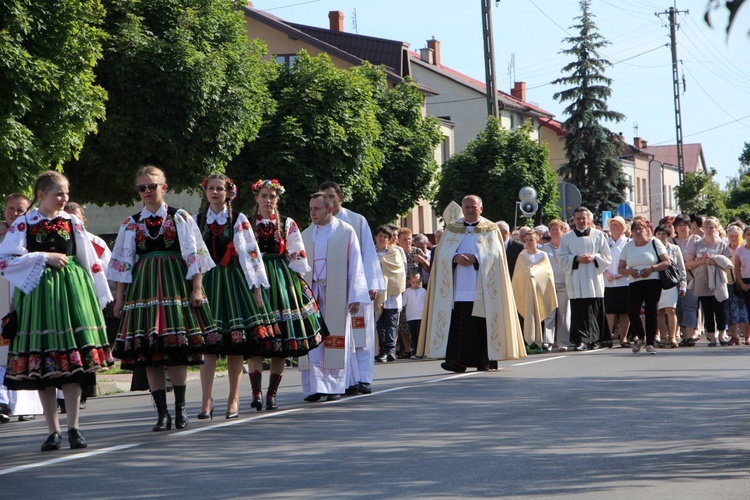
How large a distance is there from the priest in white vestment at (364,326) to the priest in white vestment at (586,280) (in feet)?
25.7

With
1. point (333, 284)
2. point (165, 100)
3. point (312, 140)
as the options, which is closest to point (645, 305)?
point (333, 284)

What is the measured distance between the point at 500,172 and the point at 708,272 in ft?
91.1

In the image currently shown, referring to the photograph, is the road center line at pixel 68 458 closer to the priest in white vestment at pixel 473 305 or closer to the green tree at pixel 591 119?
the priest in white vestment at pixel 473 305

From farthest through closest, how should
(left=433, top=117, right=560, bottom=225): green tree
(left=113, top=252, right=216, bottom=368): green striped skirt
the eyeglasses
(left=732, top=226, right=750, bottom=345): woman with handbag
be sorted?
(left=433, top=117, right=560, bottom=225): green tree < (left=732, top=226, right=750, bottom=345): woman with handbag < the eyeglasses < (left=113, top=252, right=216, bottom=368): green striped skirt

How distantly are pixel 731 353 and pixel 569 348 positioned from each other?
3237mm

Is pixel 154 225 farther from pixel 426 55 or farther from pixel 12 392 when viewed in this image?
pixel 426 55

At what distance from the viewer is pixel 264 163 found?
117 ft

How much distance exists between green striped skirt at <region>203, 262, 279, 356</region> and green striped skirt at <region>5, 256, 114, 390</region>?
131cm

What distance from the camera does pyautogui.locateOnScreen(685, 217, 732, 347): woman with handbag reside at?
66.7 feet

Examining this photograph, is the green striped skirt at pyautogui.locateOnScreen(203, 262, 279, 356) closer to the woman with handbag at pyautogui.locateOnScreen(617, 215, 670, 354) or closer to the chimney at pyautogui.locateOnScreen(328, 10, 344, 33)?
the woman with handbag at pyautogui.locateOnScreen(617, 215, 670, 354)

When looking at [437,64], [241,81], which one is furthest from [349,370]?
[437,64]

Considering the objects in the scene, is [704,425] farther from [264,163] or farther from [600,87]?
[600,87]

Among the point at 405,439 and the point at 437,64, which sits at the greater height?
the point at 437,64

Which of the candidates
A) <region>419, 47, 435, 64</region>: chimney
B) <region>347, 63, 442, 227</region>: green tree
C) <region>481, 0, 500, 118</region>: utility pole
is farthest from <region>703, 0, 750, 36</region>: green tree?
<region>419, 47, 435, 64</region>: chimney
